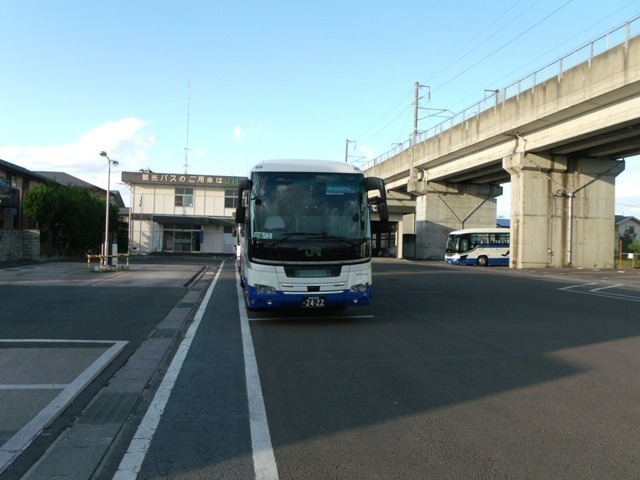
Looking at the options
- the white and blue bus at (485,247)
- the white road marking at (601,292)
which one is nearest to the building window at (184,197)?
the white and blue bus at (485,247)

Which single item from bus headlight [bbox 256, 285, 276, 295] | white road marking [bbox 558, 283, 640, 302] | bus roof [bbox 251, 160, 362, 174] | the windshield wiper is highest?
bus roof [bbox 251, 160, 362, 174]

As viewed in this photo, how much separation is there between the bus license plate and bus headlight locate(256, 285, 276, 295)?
24.2 inches

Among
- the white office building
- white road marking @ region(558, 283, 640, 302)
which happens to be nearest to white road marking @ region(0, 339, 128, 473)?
white road marking @ region(558, 283, 640, 302)

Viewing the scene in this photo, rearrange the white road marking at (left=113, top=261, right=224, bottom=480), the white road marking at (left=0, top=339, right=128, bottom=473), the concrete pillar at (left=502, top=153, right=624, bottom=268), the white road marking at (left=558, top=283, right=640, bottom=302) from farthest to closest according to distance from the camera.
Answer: the concrete pillar at (left=502, top=153, right=624, bottom=268)
the white road marking at (left=558, top=283, right=640, bottom=302)
the white road marking at (left=0, top=339, right=128, bottom=473)
the white road marking at (left=113, top=261, right=224, bottom=480)

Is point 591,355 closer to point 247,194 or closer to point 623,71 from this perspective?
point 247,194

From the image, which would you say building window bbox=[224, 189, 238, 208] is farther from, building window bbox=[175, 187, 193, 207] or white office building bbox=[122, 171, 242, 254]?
building window bbox=[175, 187, 193, 207]

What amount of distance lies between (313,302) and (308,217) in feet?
5.40

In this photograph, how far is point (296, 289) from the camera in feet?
32.7

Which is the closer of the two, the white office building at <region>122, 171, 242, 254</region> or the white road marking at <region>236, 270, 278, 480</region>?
the white road marking at <region>236, 270, 278, 480</region>

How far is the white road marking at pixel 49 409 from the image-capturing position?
13.5ft

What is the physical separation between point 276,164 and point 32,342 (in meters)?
5.39

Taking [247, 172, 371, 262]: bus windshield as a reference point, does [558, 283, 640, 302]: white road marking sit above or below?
below

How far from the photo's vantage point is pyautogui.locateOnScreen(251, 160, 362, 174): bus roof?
411 inches

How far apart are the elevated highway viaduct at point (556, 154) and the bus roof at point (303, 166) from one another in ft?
61.2
